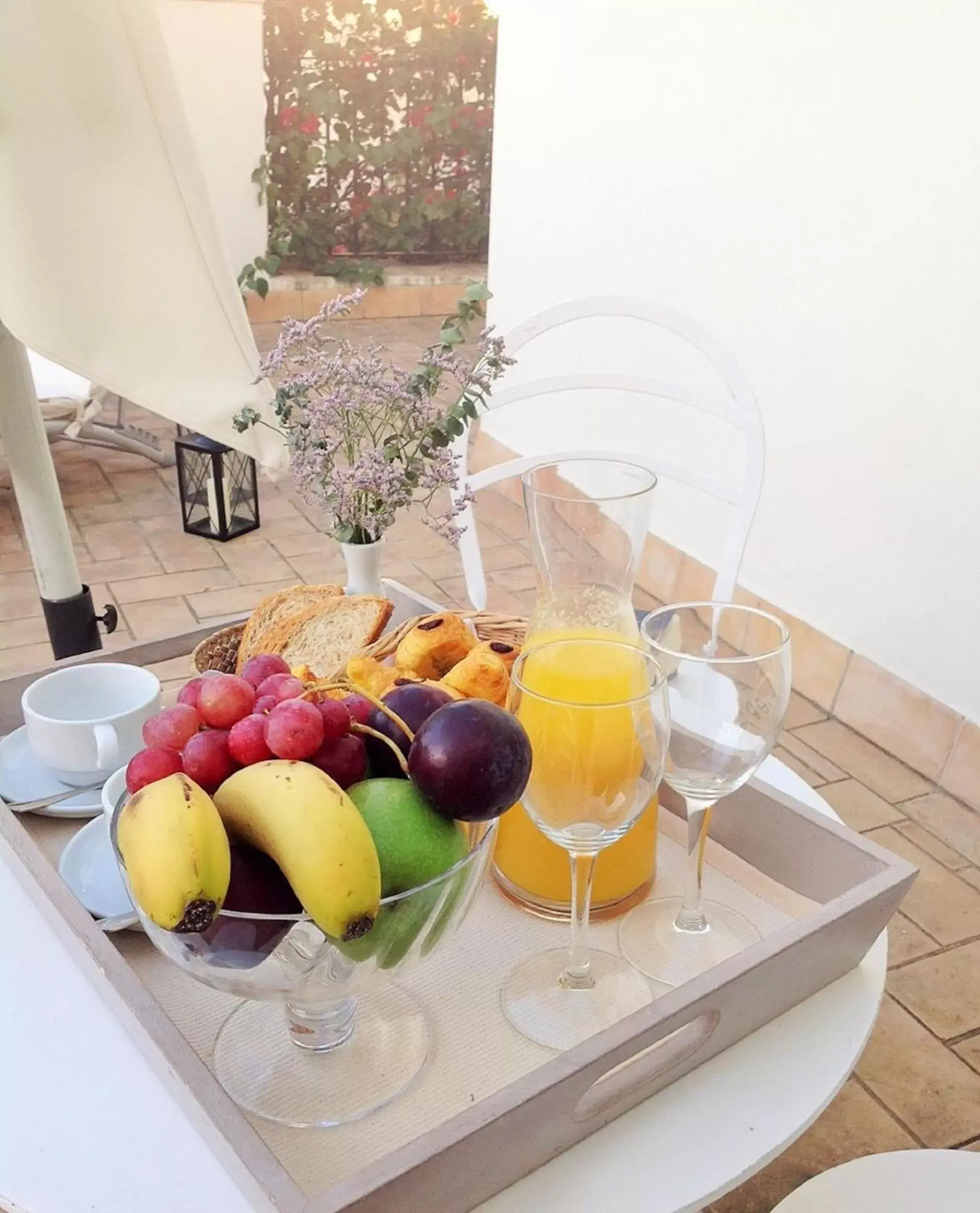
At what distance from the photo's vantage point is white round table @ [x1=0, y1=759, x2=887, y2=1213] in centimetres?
55

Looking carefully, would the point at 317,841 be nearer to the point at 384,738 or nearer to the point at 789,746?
the point at 384,738

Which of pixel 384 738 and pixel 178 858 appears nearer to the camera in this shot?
pixel 178 858

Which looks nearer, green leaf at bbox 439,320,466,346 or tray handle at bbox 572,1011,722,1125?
tray handle at bbox 572,1011,722,1125

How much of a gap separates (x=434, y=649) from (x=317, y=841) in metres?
0.40

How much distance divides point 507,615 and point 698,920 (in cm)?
37

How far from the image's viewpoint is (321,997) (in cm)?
59

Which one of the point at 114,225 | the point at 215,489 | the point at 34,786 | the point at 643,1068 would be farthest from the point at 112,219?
the point at 215,489

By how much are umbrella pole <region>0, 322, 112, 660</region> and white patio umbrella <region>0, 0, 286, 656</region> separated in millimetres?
241

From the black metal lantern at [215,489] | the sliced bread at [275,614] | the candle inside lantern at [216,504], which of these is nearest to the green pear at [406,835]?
the sliced bread at [275,614]

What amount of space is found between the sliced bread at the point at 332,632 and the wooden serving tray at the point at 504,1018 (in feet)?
0.83

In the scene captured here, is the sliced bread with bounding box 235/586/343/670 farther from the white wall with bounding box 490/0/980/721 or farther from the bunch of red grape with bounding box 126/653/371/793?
the white wall with bounding box 490/0/980/721

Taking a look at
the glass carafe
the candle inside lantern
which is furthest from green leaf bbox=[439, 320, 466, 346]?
the candle inside lantern

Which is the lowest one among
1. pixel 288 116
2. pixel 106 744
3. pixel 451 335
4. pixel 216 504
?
pixel 216 504

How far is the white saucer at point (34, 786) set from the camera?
84 centimetres
